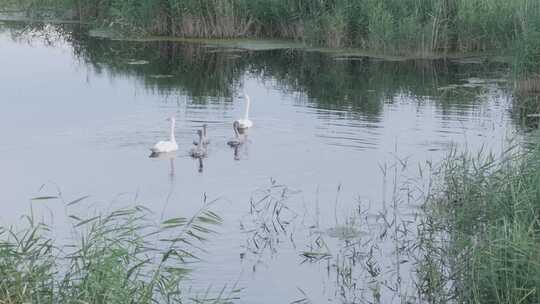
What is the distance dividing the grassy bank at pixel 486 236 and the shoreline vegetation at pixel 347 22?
778cm

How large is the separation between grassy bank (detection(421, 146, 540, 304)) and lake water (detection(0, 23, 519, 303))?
456mm

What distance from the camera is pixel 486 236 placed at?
20.5 ft

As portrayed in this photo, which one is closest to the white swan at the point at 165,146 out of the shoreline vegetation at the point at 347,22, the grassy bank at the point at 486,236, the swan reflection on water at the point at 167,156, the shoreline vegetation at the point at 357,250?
the swan reflection on water at the point at 167,156

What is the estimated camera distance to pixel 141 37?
20.2 meters

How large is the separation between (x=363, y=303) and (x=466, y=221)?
0.99m

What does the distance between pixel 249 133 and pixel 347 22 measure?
7.09m

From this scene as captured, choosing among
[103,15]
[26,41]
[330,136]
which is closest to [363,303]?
[330,136]

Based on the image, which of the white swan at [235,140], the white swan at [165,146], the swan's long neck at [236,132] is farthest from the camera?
the swan's long neck at [236,132]

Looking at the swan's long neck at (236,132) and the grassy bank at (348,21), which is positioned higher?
the grassy bank at (348,21)

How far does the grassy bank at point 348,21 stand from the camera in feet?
57.0

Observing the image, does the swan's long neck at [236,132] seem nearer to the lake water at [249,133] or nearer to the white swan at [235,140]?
the white swan at [235,140]

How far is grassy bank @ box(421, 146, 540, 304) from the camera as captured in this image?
5723 millimetres

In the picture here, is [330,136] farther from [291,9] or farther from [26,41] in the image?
[26,41]

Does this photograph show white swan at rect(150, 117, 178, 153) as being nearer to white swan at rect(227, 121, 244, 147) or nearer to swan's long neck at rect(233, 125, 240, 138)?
white swan at rect(227, 121, 244, 147)
